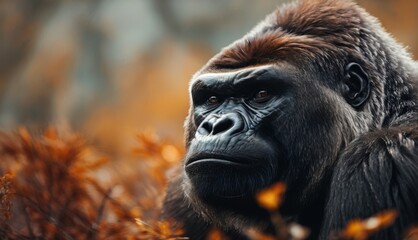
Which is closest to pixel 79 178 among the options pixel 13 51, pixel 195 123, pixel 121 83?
pixel 195 123

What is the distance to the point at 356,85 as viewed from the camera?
366 centimetres

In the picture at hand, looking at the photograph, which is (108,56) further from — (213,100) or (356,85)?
(356,85)

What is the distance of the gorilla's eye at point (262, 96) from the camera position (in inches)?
139

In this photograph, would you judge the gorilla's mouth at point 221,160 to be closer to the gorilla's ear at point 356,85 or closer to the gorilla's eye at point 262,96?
the gorilla's eye at point 262,96

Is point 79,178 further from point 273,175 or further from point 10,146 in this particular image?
point 273,175

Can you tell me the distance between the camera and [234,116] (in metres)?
3.46

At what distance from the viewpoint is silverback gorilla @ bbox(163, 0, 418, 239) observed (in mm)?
3100

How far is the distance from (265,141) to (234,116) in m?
0.19

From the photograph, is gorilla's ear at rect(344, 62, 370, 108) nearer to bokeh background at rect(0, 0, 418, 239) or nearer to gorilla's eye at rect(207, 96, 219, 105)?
gorilla's eye at rect(207, 96, 219, 105)

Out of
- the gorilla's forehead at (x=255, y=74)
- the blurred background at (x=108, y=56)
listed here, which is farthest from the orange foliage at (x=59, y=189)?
the blurred background at (x=108, y=56)

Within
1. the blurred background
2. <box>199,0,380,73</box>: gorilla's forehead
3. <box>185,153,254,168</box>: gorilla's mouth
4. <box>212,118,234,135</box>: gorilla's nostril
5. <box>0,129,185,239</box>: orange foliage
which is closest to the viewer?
<box>185,153,254,168</box>: gorilla's mouth

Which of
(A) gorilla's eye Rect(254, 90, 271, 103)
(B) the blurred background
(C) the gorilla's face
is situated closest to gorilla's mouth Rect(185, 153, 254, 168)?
(C) the gorilla's face

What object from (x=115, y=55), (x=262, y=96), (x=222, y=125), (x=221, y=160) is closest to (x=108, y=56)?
(x=115, y=55)

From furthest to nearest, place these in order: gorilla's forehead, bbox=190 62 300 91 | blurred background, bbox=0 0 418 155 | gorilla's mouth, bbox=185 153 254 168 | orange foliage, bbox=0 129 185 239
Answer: blurred background, bbox=0 0 418 155 < orange foliage, bbox=0 129 185 239 < gorilla's forehead, bbox=190 62 300 91 < gorilla's mouth, bbox=185 153 254 168
